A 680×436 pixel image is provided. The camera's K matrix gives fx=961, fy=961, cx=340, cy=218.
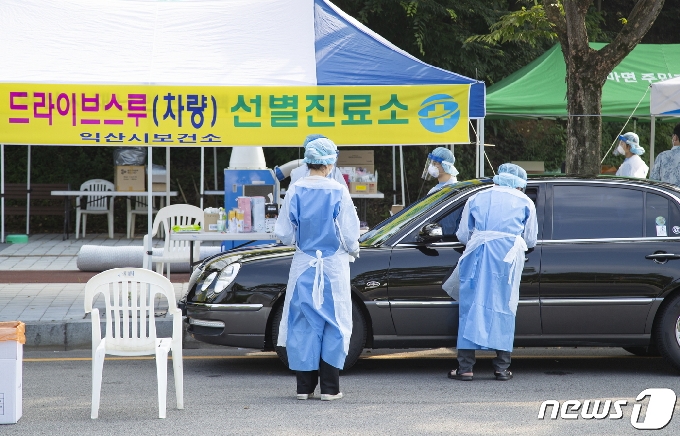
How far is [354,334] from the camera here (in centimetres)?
751

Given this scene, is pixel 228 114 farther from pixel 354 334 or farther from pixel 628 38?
pixel 628 38

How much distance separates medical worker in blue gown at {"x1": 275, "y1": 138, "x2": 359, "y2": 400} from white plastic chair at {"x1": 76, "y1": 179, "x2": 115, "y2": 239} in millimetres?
11755

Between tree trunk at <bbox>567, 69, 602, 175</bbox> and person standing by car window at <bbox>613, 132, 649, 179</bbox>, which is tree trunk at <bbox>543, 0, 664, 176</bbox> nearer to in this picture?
tree trunk at <bbox>567, 69, 602, 175</bbox>

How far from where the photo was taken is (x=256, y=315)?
7.52 metres

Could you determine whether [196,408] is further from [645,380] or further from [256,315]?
[645,380]

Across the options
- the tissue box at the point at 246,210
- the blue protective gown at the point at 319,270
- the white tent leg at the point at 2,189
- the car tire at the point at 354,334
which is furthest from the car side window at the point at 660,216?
the white tent leg at the point at 2,189

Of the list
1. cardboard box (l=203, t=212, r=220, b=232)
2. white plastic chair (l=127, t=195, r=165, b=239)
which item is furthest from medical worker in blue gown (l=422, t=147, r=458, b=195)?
white plastic chair (l=127, t=195, r=165, b=239)

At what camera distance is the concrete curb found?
9.04 metres

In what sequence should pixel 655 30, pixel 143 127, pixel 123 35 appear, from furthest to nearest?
pixel 655 30
pixel 123 35
pixel 143 127

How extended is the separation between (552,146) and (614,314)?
47.9 feet

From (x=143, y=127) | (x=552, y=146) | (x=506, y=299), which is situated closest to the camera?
(x=506, y=299)

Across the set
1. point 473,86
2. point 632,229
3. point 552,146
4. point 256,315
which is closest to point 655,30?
point 552,146

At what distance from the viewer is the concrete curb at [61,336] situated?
356 inches

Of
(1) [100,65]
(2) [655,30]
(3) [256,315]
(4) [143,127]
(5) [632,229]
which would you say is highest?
(2) [655,30]
